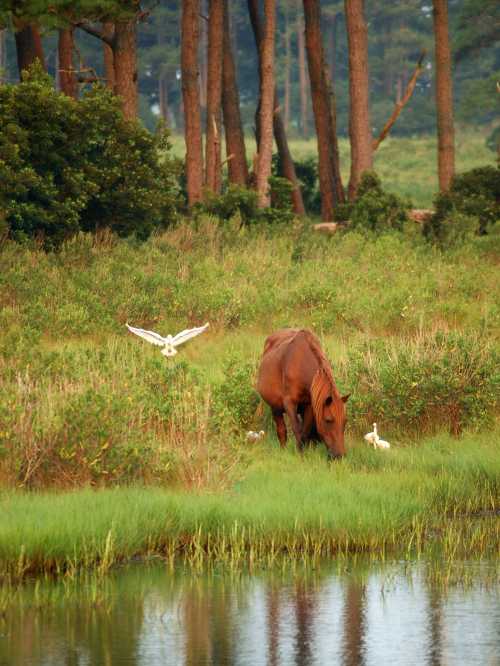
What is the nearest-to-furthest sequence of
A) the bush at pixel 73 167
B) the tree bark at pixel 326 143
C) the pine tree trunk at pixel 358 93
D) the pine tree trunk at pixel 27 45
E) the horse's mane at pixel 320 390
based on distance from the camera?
the horse's mane at pixel 320 390 → the bush at pixel 73 167 → the pine tree trunk at pixel 27 45 → the pine tree trunk at pixel 358 93 → the tree bark at pixel 326 143

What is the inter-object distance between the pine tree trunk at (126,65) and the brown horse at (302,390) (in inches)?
650

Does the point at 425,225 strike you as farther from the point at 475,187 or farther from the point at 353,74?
the point at 353,74

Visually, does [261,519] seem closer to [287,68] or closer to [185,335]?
[185,335]

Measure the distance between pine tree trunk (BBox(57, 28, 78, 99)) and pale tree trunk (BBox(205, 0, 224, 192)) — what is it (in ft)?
12.7

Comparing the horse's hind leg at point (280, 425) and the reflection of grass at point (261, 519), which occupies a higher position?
the horse's hind leg at point (280, 425)

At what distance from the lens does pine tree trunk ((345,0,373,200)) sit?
36469 millimetres

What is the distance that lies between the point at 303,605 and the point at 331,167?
3000cm

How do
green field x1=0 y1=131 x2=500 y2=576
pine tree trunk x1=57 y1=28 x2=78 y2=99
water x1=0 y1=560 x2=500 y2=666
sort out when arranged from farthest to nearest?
pine tree trunk x1=57 y1=28 x2=78 y2=99 < green field x1=0 y1=131 x2=500 y2=576 < water x1=0 y1=560 x2=500 y2=666

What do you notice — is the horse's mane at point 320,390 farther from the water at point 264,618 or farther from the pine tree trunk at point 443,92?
the pine tree trunk at point 443,92

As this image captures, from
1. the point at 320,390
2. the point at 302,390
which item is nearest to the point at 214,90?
the point at 302,390

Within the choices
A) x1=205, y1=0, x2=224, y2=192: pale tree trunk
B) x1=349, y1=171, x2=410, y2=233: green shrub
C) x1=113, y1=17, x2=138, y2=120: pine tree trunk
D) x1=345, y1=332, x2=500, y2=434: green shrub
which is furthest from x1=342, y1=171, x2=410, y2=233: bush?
x1=345, y1=332, x2=500, y2=434: green shrub

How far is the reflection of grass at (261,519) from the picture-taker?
11.1 metres

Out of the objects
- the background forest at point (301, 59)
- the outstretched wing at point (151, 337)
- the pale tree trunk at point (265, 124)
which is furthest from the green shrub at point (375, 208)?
the background forest at point (301, 59)

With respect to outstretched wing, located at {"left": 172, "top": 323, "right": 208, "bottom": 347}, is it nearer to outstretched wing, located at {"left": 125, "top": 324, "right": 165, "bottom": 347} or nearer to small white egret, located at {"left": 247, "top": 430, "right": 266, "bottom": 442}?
outstretched wing, located at {"left": 125, "top": 324, "right": 165, "bottom": 347}
